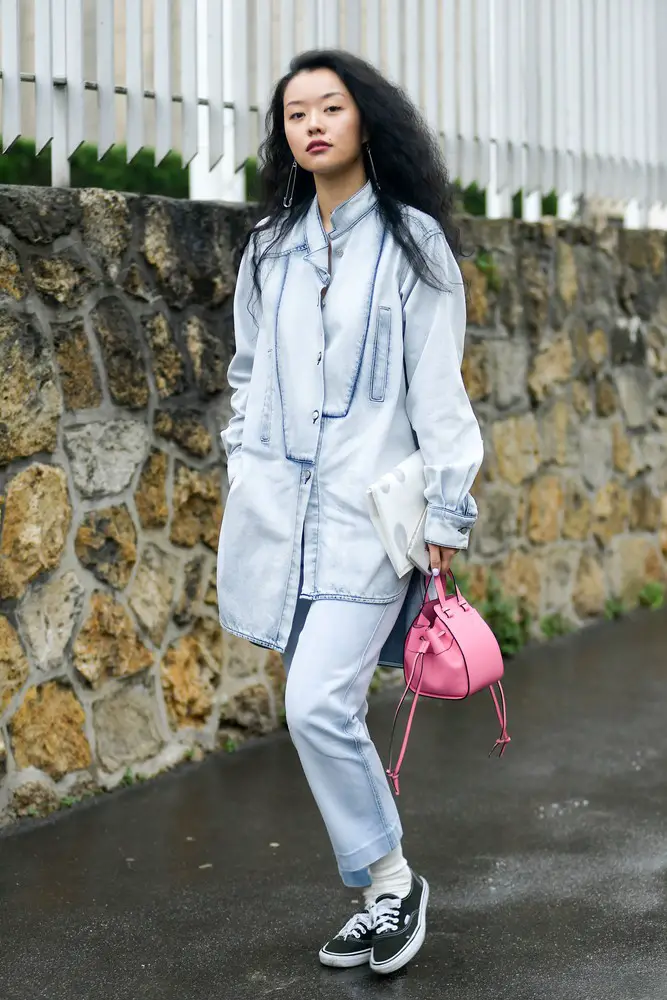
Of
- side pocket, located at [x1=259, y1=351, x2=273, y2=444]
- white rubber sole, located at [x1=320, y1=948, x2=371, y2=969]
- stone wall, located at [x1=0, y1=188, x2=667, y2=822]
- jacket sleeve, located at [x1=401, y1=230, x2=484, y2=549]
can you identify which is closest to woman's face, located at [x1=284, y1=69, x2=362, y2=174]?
jacket sleeve, located at [x1=401, y1=230, x2=484, y2=549]

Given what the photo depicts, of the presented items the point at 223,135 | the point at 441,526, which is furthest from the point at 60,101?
the point at 441,526

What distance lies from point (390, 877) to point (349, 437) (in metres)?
0.96

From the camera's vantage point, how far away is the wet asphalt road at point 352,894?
3240 millimetres

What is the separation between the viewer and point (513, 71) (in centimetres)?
652

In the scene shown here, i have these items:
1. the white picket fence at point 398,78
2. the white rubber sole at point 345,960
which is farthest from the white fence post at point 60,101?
the white rubber sole at point 345,960

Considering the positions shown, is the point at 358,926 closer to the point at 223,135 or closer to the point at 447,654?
the point at 447,654

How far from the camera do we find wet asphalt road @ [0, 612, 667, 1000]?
324 centimetres

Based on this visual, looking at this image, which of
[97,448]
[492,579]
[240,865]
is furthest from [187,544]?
[492,579]

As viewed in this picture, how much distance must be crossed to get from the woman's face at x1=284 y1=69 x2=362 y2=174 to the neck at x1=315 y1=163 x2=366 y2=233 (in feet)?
0.18

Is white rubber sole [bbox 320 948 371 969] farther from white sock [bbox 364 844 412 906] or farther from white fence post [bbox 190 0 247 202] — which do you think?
white fence post [bbox 190 0 247 202]

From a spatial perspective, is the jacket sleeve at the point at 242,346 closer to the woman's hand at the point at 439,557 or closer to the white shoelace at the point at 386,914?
the woman's hand at the point at 439,557

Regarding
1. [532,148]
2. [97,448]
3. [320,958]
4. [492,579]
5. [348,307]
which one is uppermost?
[532,148]

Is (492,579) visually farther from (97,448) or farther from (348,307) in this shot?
(348,307)

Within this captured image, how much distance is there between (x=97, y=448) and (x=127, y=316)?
0.42 m
